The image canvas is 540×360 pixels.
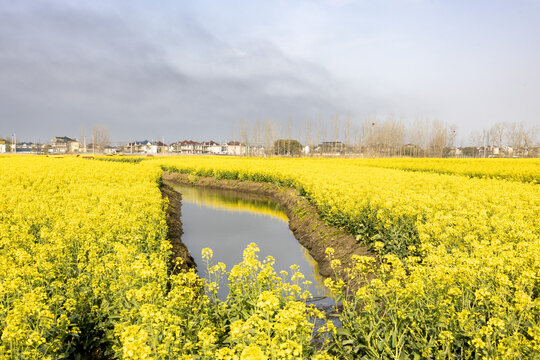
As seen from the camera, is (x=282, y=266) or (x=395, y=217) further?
(x=282, y=266)

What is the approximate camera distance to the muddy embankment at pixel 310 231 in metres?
11.3

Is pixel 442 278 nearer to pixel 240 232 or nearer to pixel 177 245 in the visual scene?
pixel 177 245

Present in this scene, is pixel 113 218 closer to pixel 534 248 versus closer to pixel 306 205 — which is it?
pixel 534 248

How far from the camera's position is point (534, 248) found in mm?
5809

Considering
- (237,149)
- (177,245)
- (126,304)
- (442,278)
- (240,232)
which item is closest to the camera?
(126,304)

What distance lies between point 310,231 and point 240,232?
393 cm

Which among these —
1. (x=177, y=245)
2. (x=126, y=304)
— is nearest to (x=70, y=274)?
(x=126, y=304)

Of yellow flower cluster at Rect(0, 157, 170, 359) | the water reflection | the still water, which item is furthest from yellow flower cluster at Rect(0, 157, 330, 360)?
the water reflection

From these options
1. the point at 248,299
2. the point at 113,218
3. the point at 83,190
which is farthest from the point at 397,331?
the point at 83,190

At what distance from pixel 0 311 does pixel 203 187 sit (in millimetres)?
30615

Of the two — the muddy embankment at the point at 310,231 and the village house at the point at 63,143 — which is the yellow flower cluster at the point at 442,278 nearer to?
the muddy embankment at the point at 310,231

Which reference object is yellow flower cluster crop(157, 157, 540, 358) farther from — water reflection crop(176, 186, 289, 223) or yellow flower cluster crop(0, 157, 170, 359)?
water reflection crop(176, 186, 289, 223)

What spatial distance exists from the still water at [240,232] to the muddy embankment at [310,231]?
375mm

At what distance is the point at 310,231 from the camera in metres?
15.3
